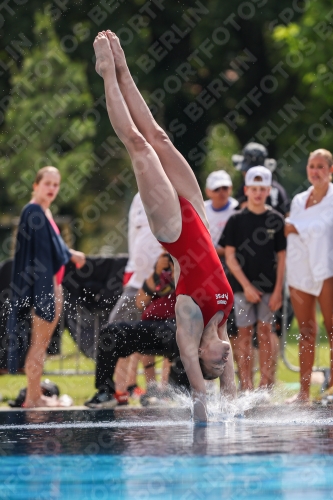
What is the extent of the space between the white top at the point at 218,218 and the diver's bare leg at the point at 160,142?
98.3 inches

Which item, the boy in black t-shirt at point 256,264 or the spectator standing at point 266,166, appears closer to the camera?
the boy in black t-shirt at point 256,264

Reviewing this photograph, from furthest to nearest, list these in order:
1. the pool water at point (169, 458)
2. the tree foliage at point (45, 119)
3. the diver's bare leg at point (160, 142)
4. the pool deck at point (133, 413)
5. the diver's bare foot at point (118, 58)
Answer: the tree foliage at point (45, 119) → the pool deck at point (133, 413) → the diver's bare foot at point (118, 58) → the diver's bare leg at point (160, 142) → the pool water at point (169, 458)

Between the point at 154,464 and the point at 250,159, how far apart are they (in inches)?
210

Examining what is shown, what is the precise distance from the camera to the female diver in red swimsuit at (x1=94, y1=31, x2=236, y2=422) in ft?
20.7

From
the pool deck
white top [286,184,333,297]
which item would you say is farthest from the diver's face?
white top [286,184,333,297]

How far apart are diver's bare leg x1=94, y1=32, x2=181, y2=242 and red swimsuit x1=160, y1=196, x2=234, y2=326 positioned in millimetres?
76

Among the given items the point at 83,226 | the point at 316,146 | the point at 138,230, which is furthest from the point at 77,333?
the point at 83,226

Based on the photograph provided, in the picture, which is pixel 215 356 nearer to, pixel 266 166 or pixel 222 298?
pixel 222 298

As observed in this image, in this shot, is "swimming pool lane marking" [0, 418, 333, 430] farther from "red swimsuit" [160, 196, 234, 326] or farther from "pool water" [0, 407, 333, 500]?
"red swimsuit" [160, 196, 234, 326]

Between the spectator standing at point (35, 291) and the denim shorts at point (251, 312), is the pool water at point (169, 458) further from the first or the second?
the denim shorts at point (251, 312)

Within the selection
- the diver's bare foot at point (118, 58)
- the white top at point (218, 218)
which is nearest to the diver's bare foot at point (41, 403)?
the white top at point (218, 218)

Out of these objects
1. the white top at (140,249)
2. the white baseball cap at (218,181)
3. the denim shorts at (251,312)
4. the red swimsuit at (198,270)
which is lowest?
the denim shorts at (251,312)

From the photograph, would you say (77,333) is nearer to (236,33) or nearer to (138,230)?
(138,230)

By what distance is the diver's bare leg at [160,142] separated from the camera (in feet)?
22.3
